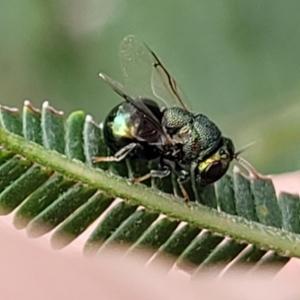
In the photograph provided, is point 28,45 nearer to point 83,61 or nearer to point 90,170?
point 83,61

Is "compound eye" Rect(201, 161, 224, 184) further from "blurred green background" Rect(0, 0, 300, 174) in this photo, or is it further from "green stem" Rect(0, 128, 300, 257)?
"blurred green background" Rect(0, 0, 300, 174)

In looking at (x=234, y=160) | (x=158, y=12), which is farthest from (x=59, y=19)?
(x=234, y=160)

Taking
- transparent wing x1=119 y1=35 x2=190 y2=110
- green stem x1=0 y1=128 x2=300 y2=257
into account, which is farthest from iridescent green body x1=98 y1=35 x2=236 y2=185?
green stem x1=0 y1=128 x2=300 y2=257

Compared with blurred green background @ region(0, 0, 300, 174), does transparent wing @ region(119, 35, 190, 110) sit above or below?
below


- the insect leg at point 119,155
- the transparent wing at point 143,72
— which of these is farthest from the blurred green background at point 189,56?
the insect leg at point 119,155

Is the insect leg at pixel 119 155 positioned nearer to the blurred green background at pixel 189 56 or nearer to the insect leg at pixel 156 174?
the insect leg at pixel 156 174

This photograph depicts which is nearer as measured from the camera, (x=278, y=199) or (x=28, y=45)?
(x=278, y=199)

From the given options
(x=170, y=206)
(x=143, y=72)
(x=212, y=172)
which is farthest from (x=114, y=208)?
(x=143, y=72)
